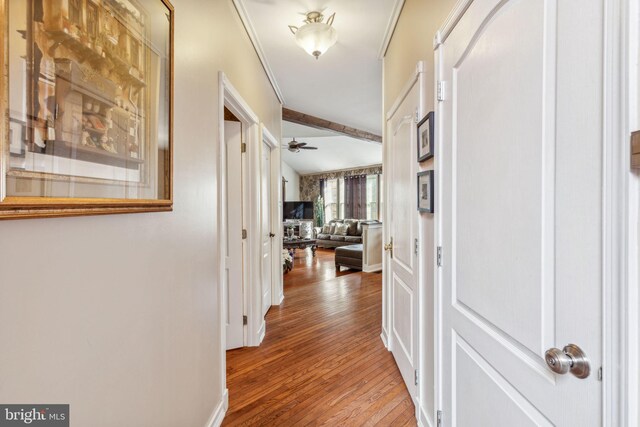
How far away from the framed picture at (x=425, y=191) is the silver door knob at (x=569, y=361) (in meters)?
0.83

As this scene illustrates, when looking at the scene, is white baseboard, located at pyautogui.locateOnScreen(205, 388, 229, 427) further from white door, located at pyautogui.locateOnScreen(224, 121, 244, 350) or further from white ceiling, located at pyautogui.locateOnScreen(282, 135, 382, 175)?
white ceiling, located at pyautogui.locateOnScreen(282, 135, 382, 175)

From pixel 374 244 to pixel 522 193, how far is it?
4742 mm

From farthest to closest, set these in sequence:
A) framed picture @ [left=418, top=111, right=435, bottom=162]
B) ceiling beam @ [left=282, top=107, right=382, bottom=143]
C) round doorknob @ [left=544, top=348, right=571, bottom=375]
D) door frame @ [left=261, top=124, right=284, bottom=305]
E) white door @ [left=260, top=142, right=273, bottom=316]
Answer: ceiling beam @ [left=282, top=107, right=382, bottom=143] → door frame @ [left=261, top=124, right=284, bottom=305] → white door @ [left=260, top=142, right=273, bottom=316] → framed picture @ [left=418, top=111, right=435, bottom=162] → round doorknob @ [left=544, top=348, right=571, bottom=375]

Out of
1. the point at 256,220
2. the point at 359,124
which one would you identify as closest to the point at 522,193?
the point at 256,220

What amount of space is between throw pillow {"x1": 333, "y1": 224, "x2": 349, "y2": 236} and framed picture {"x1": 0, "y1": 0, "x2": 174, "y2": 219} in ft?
24.1

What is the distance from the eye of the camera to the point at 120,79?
2.92 ft

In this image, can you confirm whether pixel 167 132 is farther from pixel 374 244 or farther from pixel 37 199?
pixel 374 244

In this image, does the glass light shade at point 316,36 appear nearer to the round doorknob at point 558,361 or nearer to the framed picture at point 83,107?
the framed picture at point 83,107

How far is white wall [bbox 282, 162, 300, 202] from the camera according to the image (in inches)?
411

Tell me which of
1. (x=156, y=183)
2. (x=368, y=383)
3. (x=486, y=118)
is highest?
(x=486, y=118)

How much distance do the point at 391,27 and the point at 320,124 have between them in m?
2.64

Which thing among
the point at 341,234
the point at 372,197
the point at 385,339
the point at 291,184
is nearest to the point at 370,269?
the point at 385,339

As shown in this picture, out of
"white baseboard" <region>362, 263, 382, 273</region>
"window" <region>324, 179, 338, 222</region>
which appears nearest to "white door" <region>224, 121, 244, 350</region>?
"white baseboard" <region>362, 263, 382, 273</region>

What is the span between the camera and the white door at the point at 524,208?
2.03 feet
